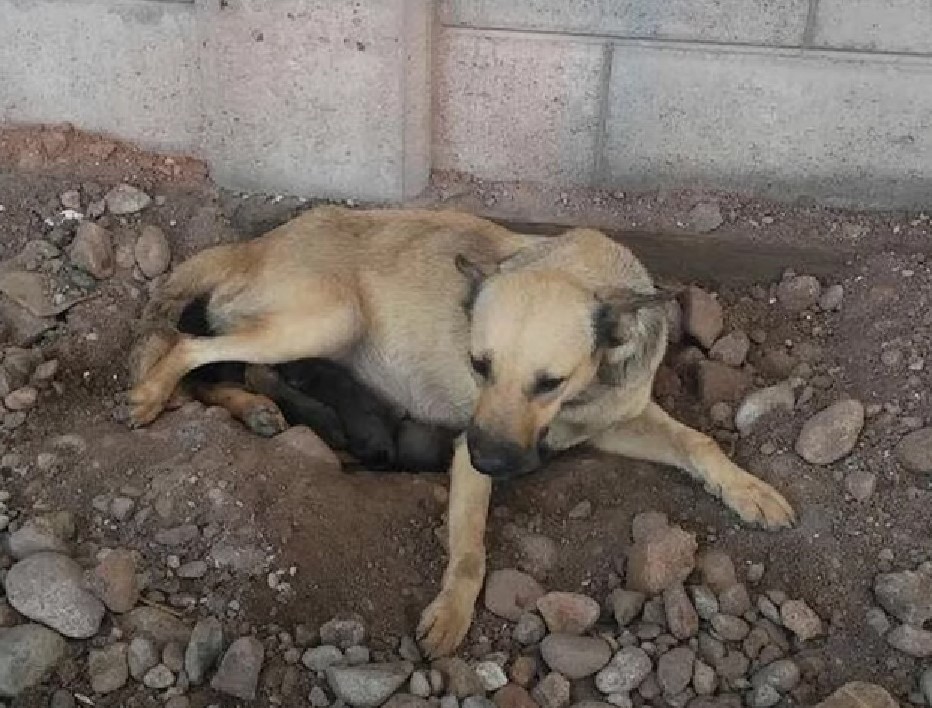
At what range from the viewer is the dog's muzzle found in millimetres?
3486

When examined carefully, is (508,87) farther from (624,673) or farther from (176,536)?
(624,673)

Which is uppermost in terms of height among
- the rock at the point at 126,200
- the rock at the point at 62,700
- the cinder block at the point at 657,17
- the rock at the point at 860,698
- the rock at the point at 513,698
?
the cinder block at the point at 657,17

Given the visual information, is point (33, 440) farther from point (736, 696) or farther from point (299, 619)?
point (736, 696)

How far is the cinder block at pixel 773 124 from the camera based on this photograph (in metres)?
4.68

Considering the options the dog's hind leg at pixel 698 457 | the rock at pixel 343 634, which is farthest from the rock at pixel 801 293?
the rock at pixel 343 634

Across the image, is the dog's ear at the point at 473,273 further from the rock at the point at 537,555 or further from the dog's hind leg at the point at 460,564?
the rock at the point at 537,555

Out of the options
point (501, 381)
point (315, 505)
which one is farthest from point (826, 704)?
point (315, 505)

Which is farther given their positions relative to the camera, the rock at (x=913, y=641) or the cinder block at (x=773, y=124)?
the cinder block at (x=773, y=124)

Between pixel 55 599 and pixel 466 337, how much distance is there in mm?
1499

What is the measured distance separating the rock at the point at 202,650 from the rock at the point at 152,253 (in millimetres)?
1803

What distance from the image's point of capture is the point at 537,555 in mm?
3658

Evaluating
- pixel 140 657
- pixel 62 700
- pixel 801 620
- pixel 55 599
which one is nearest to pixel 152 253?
pixel 55 599

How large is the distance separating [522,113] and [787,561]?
1.99 meters

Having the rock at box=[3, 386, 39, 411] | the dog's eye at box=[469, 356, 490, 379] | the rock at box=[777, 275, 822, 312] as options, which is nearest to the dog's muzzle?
the dog's eye at box=[469, 356, 490, 379]
